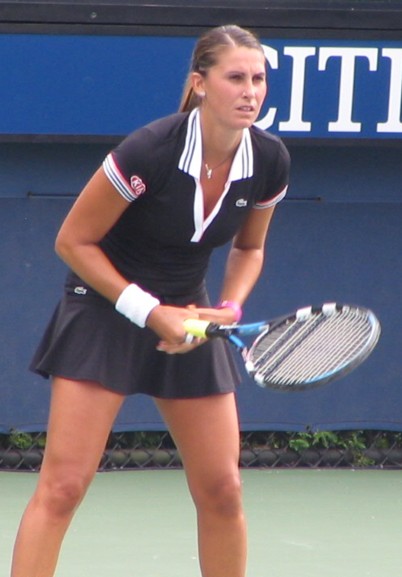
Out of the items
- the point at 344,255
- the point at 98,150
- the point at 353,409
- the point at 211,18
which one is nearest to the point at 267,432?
the point at 353,409

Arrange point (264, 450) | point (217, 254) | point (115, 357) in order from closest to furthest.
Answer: point (115, 357)
point (217, 254)
point (264, 450)

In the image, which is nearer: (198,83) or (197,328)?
(197,328)

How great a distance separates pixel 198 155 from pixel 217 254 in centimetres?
208

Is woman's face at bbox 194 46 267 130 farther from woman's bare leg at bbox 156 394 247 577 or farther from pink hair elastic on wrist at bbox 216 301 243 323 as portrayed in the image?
woman's bare leg at bbox 156 394 247 577

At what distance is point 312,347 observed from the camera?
3.37 m

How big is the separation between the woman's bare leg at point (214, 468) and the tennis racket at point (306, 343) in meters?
0.22

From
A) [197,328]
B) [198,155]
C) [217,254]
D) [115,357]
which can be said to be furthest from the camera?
[217,254]

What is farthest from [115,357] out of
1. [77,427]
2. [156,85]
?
[156,85]

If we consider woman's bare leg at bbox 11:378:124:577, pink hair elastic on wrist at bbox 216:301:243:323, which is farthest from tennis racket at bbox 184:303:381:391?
woman's bare leg at bbox 11:378:124:577

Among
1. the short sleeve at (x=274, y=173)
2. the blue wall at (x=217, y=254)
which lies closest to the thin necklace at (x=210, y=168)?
the short sleeve at (x=274, y=173)

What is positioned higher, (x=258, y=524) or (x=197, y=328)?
(x=197, y=328)

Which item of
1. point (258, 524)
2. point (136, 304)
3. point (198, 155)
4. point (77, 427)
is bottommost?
point (258, 524)

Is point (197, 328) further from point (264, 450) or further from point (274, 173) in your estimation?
point (264, 450)

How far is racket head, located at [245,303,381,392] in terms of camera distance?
326cm
